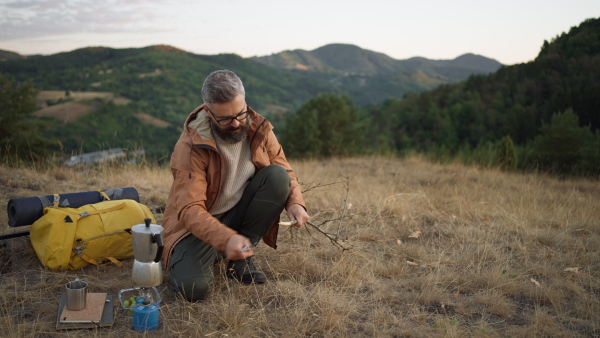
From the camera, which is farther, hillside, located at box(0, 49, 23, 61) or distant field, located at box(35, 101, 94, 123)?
distant field, located at box(35, 101, 94, 123)

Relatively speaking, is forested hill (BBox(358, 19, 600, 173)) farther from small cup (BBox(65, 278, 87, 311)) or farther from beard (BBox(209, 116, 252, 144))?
small cup (BBox(65, 278, 87, 311))

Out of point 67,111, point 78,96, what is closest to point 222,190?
point 67,111

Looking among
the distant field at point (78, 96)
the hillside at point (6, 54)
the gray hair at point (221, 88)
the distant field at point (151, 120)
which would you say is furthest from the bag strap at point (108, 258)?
the distant field at point (78, 96)

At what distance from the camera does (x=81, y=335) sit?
2150 millimetres

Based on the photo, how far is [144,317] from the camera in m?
2.21

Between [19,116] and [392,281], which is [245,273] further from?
[19,116]

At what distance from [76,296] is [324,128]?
121ft

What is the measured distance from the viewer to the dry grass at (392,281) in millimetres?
2328

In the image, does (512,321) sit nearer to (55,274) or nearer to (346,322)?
(346,322)

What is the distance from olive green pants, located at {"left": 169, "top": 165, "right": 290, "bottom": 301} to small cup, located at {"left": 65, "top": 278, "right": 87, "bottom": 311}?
0.51 meters

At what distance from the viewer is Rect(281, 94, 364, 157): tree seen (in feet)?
119

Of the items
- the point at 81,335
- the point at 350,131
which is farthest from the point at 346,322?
the point at 350,131

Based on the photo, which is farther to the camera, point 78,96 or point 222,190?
point 78,96

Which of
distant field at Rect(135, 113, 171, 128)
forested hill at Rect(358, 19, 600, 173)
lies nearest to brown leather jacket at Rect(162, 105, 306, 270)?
forested hill at Rect(358, 19, 600, 173)
